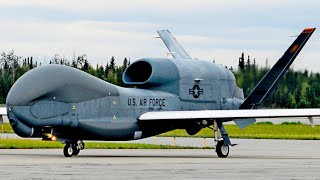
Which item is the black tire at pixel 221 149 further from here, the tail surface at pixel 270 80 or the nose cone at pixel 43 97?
the nose cone at pixel 43 97

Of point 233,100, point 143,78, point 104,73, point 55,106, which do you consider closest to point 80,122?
point 55,106

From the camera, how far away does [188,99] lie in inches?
1759

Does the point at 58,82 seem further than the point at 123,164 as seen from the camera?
Yes

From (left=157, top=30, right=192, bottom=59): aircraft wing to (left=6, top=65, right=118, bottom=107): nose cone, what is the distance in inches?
454

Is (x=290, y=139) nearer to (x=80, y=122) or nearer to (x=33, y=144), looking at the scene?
(x=33, y=144)

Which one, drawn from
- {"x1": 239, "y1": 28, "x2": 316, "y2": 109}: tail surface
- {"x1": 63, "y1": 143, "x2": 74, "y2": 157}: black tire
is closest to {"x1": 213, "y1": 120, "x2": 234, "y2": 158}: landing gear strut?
{"x1": 239, "y1": 28, "x2": 316, "y2": 109}: tail surface

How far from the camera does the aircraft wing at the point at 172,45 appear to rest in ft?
166

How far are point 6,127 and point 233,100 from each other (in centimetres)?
3612

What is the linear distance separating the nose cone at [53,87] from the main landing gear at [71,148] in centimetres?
180

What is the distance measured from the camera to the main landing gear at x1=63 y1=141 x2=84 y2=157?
38844 mm

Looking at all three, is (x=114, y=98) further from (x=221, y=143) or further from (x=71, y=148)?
(x=221, y=143)

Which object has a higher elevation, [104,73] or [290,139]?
[104,73]

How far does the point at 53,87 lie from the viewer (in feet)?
124

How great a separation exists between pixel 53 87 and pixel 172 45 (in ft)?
48.9
